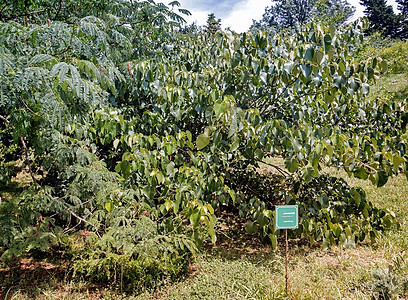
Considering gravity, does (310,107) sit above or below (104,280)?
above

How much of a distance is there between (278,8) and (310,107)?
39528mm

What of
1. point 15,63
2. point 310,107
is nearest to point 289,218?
point 310,107

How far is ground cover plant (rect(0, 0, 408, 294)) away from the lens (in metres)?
2.34

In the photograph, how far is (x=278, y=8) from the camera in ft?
124

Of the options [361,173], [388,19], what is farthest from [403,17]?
[361,173]

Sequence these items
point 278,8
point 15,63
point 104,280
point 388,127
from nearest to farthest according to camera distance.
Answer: point 15,63, point 104,280, point 388,127, point 278,8

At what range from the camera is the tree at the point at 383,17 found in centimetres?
3753

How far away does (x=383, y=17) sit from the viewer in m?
38.5

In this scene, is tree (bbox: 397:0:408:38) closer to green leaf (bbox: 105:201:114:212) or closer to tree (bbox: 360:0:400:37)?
tree (bbox: 360:0:400:37)

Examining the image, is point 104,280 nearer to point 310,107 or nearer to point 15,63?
point 15,63

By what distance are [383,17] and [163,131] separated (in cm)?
4587

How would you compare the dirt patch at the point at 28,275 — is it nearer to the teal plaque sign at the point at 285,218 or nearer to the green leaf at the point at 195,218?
the green leaf at the point at 195,218

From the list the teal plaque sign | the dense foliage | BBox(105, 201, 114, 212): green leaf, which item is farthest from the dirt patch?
the dense foliage

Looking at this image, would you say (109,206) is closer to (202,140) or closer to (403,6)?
(202,140)
